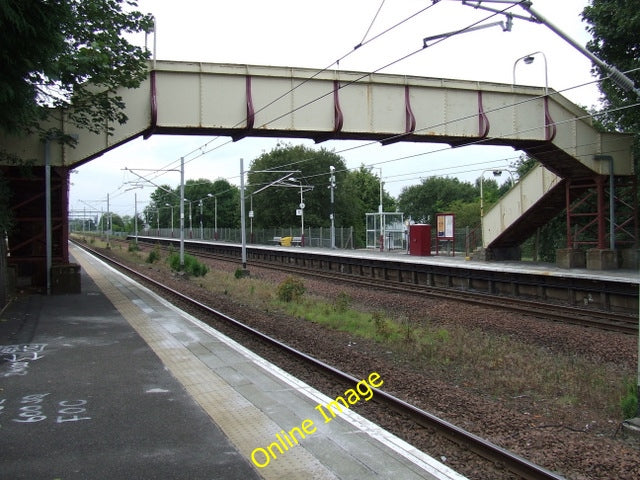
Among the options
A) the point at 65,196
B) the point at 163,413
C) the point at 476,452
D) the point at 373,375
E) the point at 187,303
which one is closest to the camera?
the point at 476,452

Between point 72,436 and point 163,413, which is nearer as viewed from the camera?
point 72,436

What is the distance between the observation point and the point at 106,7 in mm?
15336

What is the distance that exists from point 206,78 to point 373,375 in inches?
519

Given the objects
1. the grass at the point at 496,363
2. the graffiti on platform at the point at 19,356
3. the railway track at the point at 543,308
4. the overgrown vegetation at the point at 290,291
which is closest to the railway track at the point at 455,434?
the grass at the point at 496,363

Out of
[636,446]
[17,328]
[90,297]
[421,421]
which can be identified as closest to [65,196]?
[90,297]


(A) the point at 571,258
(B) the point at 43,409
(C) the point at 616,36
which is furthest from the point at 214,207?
(B) the point at 43,409

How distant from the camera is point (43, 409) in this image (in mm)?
6273

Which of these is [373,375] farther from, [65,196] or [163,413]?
[65,196]

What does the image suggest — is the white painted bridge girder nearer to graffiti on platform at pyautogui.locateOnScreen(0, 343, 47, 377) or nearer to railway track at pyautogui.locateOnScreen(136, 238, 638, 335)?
railway track at pyautogui.locateOnScreen(136, 238, 638, 335)

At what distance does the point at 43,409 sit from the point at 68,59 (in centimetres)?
901

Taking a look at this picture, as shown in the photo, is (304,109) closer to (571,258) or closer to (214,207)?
(571,258)

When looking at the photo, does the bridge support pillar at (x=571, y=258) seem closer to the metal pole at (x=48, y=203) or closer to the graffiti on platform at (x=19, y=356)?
the metal pole at (x=48, y=203)

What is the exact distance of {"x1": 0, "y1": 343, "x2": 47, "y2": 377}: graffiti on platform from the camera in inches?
317

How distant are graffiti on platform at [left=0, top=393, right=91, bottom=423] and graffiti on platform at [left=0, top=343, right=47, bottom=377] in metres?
1.47
